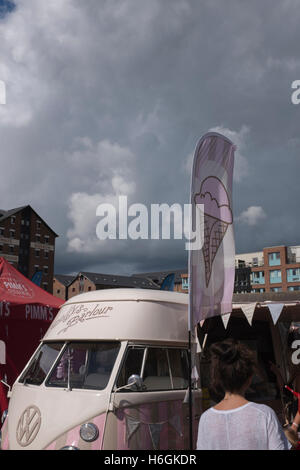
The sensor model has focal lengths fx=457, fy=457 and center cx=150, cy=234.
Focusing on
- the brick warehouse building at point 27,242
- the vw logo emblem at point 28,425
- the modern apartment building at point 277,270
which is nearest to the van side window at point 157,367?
the vw logo emblem at point 28,425

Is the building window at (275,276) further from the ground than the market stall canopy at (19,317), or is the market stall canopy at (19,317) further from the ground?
the building window at (275,276)

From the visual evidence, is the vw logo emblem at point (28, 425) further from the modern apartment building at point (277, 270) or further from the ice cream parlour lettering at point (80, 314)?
the modern apartment building at point (277, 270)

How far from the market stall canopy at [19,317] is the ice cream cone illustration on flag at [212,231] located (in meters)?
5.29

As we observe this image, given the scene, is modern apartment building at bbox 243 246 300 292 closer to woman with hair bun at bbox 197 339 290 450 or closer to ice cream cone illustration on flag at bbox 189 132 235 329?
ice cream cone illustration on flag at bbox 189 132 235 329

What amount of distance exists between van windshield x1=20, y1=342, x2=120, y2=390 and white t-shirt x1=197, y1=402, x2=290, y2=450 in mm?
3065

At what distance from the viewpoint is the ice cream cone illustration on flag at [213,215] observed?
660cm

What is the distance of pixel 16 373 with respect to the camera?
10141mm

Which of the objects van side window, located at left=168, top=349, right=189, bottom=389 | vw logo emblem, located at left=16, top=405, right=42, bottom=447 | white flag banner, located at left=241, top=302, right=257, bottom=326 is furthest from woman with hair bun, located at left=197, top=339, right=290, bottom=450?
white flag banner, located at left=241, top=302, right=257, bottom=326

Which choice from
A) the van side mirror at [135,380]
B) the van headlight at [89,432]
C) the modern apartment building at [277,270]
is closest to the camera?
the van headlight at [89,432]

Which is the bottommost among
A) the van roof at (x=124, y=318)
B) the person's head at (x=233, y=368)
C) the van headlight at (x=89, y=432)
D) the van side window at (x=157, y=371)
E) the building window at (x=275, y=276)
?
the van headlight at (x=89, y=432)

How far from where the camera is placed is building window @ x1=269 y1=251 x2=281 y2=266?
94562mm

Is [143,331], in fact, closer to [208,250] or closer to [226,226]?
[208,250]

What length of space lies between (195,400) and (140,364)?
1.20 m
